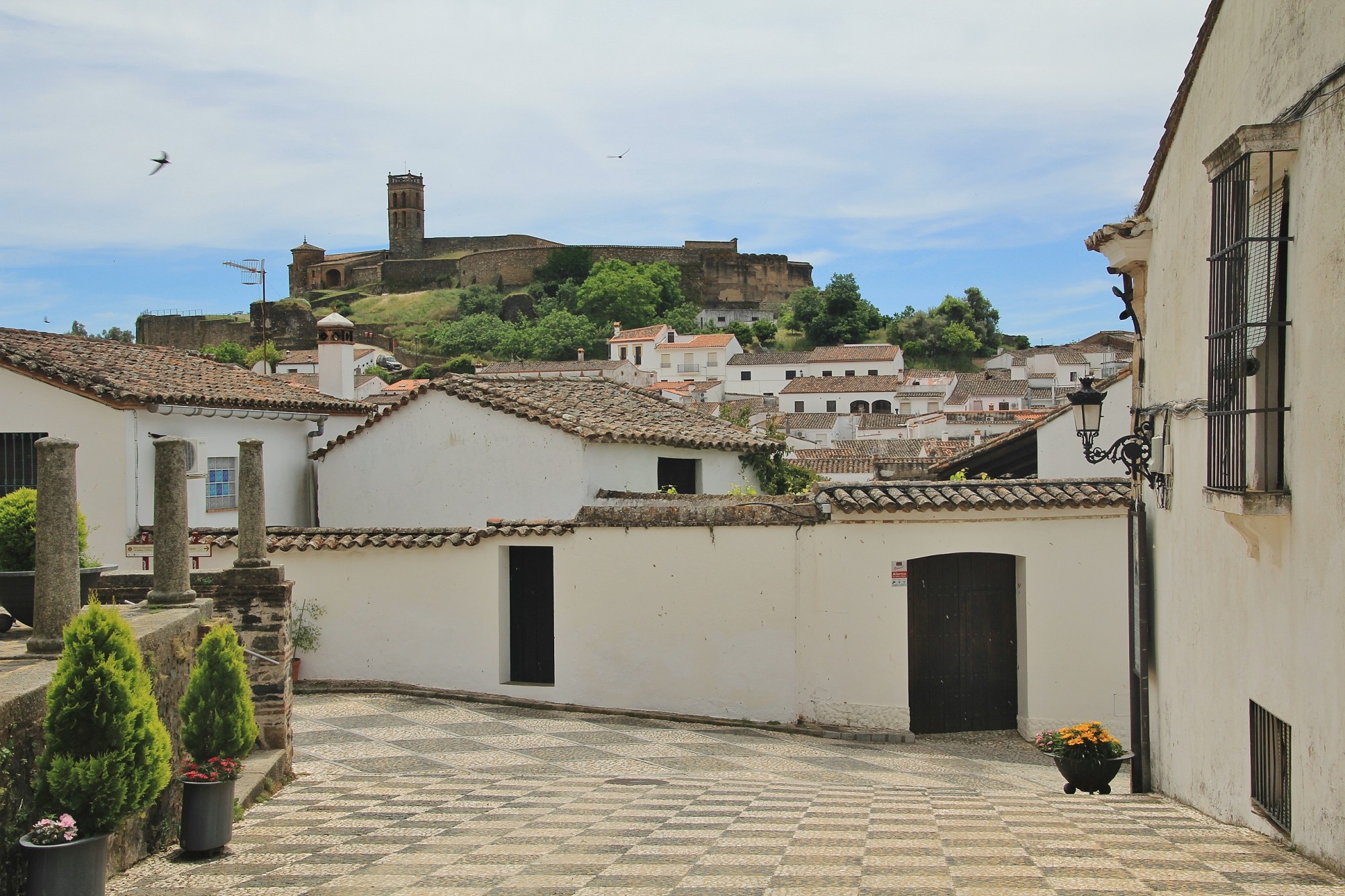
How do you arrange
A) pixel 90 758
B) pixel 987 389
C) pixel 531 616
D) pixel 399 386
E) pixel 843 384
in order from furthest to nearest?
pixel 843 384
pixel 399 386
pixel 987 389
pixel 531 616
pixel 90 758

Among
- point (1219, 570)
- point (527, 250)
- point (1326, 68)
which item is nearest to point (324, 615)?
point (1219, 570)

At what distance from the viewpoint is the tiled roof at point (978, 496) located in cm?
1021

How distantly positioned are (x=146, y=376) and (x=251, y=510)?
7.77 metres

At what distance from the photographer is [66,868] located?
4090 millimetres

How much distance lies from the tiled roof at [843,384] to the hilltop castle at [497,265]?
81.9 feet

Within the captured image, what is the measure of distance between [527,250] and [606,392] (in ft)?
235

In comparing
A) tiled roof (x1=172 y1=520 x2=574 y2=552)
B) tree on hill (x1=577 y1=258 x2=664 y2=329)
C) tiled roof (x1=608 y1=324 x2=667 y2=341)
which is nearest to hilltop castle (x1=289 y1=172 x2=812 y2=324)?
tree on hill (x1=577 y1=258 x2=664 y2=329)

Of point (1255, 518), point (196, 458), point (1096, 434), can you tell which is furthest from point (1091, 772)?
point (196, 458)

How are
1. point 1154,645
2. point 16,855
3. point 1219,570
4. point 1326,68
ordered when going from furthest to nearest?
point 1154,645, point 1219,570, point 1326,68, point 16,855

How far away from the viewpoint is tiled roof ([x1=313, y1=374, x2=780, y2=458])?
13.8 metres

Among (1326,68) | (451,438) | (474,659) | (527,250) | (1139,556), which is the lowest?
(474,659)

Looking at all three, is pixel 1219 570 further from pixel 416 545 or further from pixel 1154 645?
pixel 416 545

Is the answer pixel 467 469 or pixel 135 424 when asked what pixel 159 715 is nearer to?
pixel 467 469

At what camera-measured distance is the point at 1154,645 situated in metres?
7.70
